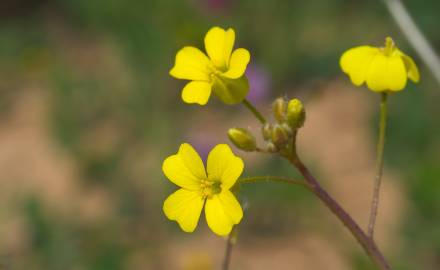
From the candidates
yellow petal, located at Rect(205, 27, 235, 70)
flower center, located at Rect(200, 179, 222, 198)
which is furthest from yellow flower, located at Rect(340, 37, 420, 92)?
flower center, located at Rect(200, 179, 222, 198)

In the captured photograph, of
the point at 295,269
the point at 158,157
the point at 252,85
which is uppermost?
the point at 252,85

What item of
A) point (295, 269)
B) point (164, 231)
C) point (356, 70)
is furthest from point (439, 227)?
point (356, 70)

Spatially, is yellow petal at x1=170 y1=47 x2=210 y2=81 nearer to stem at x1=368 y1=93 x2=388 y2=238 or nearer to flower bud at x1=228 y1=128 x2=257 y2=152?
flower bud at x1=228 y1=128 x2=257 y2=152

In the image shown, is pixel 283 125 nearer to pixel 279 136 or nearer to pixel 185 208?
pixel 279 136

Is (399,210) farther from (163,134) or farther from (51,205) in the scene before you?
(51,205)

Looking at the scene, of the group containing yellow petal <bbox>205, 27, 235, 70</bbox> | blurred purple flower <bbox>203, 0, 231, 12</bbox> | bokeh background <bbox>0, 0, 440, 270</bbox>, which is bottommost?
bokeh background <bbox>0, 0, 440, 270</bbox>

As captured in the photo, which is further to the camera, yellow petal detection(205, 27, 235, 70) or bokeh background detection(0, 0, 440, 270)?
bokeh background detection(0, 0, 440, 270)

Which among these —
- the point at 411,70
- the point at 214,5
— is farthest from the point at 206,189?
the point at 214,5
